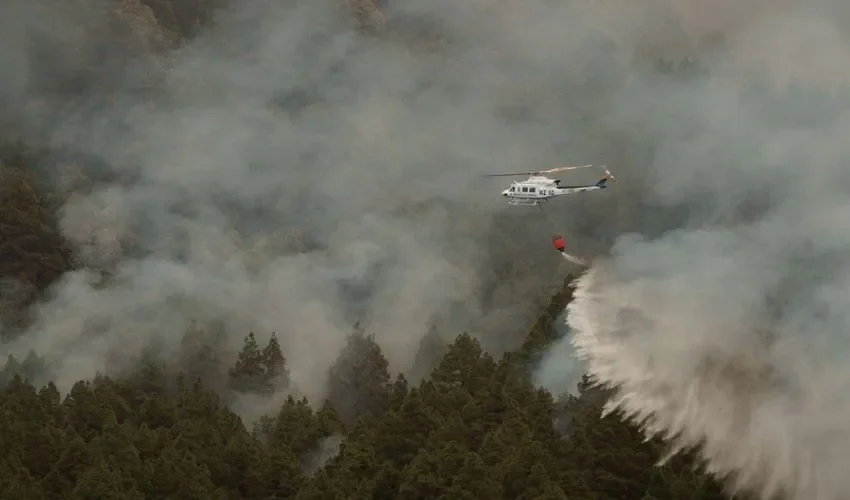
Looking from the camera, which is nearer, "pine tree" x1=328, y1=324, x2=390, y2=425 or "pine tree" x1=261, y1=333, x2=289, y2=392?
"pine tree" x1=328, y1=324, x2=390, y2=425

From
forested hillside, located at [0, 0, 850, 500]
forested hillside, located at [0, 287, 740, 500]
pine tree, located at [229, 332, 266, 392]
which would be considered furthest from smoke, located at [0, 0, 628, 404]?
forested hillside, located at [0, 287, 740, 500]

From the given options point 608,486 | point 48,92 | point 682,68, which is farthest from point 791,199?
point 48,92

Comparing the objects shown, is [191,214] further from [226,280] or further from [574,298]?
[574,298]

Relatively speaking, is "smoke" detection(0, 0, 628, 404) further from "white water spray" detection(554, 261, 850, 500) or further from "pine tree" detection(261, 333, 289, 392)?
"white water spray" detection(554, 261, 850, 500)

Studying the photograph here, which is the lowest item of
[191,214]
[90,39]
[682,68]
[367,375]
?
[367,375]

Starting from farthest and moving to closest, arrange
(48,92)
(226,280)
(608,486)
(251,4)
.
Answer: (251,4) → (48,92) → (226,280) → (608,486)

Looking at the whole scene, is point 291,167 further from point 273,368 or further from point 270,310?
point 273,368

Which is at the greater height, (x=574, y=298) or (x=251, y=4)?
(x=251, y=4)
